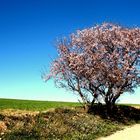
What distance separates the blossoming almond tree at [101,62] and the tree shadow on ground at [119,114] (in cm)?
107

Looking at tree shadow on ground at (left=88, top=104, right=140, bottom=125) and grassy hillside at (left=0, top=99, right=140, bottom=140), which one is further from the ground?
tree shadow on ground at (left=88, top=104, right=140, bottom=125)

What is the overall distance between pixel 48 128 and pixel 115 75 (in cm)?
1601

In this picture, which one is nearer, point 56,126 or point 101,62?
point 56,126

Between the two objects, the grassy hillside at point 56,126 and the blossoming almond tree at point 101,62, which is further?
the blossoming almond tree at point 101,62

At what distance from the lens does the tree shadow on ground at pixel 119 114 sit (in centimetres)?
4216

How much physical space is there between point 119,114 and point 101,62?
7.74m

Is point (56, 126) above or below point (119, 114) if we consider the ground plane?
below

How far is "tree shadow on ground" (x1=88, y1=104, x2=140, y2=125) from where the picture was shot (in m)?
42.2

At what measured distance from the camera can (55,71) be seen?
4344cm

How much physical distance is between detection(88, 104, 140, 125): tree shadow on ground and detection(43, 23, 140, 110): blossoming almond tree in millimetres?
1073

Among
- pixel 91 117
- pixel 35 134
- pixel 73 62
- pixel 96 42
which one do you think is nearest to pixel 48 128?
pixel 35 134

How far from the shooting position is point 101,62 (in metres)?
42.4

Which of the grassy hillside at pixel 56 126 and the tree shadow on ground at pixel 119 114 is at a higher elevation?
the tree shadow on ground at pixel 119 114

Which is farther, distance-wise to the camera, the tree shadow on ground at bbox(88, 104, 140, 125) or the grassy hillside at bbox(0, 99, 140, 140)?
the tree shadow on ground at bbox(88, 104, 140, 125)
